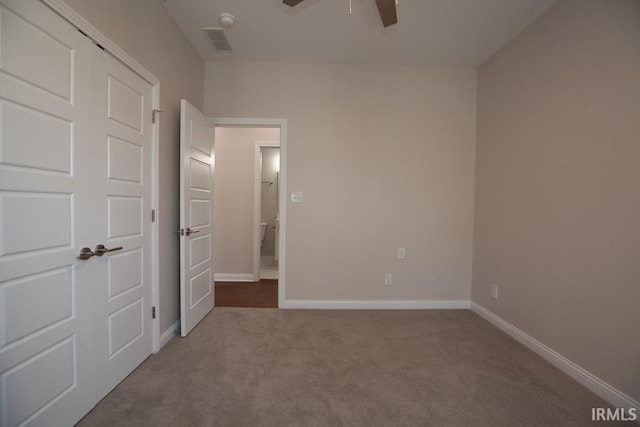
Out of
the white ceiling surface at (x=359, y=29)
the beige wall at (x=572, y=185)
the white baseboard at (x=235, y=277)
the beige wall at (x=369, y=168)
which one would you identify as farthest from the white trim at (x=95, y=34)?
the beige wall at (x=572, y=185)

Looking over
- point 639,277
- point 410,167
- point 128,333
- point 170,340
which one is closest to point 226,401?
point 128,333

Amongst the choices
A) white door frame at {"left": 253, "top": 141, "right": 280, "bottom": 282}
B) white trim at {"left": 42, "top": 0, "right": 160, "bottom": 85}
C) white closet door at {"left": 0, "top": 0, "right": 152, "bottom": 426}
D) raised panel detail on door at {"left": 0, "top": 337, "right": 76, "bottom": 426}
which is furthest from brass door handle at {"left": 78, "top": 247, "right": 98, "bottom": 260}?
white door frame at {"left": 253, "top": 141, "right": 280, "bottom": 282}

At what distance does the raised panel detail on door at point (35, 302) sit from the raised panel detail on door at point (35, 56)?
2.97ft

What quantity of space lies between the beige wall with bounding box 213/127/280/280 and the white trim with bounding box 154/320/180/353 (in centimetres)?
177

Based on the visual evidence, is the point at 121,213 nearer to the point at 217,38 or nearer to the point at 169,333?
the point at 169,333

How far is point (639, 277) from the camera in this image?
1.54 metres

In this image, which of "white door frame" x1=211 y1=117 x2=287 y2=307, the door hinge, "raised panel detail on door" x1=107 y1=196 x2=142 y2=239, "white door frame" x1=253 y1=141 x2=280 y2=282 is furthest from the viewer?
"white door frame" x1=253 y1=141 x2=280 y2=282

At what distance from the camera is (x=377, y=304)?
309 cm

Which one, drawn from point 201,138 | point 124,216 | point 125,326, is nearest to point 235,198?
point 201,138

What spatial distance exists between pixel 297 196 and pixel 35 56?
2.18 meters

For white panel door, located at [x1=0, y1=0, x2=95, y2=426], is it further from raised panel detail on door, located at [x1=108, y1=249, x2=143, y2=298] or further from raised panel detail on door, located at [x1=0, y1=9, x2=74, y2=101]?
raised panel detail on door, located at [x1=108, y1=249, x2=143, y2=298]

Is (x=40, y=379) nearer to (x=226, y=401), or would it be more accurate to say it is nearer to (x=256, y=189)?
(x=226, y=401)

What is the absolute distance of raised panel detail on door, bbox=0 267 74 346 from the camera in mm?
1104

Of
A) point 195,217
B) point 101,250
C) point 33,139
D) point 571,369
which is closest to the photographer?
point 33,139
